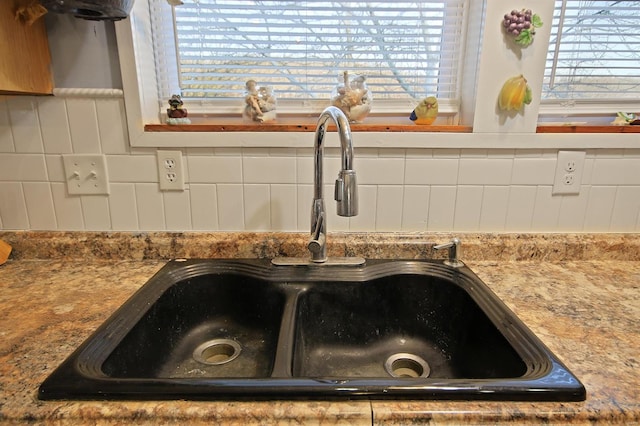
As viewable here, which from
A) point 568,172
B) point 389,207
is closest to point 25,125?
point 389,207

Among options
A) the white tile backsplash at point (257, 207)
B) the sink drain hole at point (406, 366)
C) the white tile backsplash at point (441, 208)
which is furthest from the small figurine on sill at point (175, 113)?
the sink drain hole at point (406, 366)

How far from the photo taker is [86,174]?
990mm

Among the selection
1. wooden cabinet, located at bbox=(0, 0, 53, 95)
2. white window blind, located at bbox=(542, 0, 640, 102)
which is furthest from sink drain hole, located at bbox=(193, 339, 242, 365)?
white window blind, located at bbox=(542, 0, 640, 102)

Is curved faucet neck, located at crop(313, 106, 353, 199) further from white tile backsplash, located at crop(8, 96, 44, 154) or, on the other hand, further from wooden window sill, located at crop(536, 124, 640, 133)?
white tile backsplash, located at crop(8, 96, 44, 154)

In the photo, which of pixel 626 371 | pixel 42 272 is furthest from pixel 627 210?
pixel 42 272

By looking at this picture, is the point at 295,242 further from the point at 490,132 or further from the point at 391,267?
the point at 490,132

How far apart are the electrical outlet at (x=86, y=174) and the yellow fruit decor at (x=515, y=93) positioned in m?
1.04

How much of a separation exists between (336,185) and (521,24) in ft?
1.98

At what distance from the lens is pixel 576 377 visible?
55 centimetres

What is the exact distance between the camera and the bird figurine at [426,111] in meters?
0.99

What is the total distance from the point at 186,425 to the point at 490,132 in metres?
0.92

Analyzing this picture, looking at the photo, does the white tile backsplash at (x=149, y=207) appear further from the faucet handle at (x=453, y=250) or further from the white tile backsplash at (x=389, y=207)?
the faucet handle at (x=453, y=250)

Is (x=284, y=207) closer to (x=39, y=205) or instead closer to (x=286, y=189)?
(x=286, y=189)

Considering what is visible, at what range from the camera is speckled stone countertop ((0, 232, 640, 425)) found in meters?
0.48
